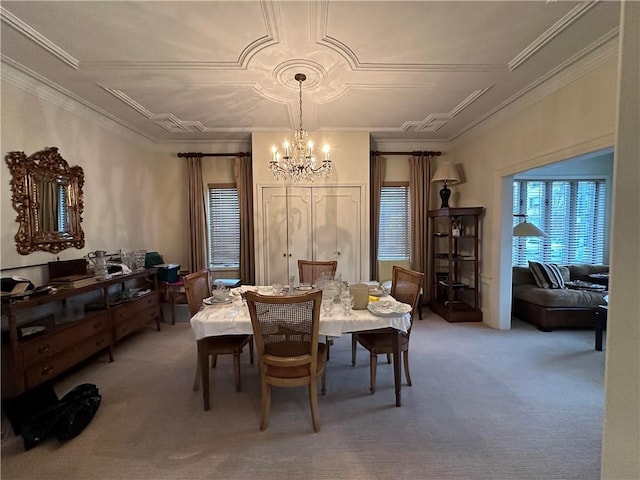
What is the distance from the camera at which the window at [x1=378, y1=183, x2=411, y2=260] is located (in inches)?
201

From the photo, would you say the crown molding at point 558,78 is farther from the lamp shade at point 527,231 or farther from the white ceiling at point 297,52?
the lamp shade at point 527,231

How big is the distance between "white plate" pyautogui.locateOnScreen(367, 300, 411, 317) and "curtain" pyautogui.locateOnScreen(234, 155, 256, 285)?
300 cm

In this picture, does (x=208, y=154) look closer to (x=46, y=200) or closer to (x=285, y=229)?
(x=285, y=229)

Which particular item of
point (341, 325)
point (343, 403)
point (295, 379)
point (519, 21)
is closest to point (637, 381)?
point (341, 325)

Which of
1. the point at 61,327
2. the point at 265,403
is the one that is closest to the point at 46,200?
the point at 61,327

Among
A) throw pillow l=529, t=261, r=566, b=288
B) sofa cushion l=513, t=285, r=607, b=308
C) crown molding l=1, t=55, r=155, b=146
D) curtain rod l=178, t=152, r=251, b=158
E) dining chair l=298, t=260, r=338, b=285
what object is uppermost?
crown molding l=1, t=55, r=155, b=146

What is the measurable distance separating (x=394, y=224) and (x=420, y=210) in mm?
495

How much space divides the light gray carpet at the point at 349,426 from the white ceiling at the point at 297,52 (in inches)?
114

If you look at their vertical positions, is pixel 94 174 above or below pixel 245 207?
above

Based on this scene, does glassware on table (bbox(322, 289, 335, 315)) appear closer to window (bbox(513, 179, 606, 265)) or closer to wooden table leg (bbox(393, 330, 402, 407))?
wooden table leg (bbox(393, 330, 402, 407))

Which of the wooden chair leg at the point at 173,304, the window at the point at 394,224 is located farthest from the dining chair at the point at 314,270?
the wooden chair leg at the point at 173,304

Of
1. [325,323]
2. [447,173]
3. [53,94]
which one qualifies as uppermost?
[53,94]

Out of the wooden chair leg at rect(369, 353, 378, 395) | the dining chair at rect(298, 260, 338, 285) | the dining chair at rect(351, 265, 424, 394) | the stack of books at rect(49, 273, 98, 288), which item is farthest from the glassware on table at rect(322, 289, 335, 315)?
the stack of books at rect(49, 273, 98, 288)

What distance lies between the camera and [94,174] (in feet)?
11.8
